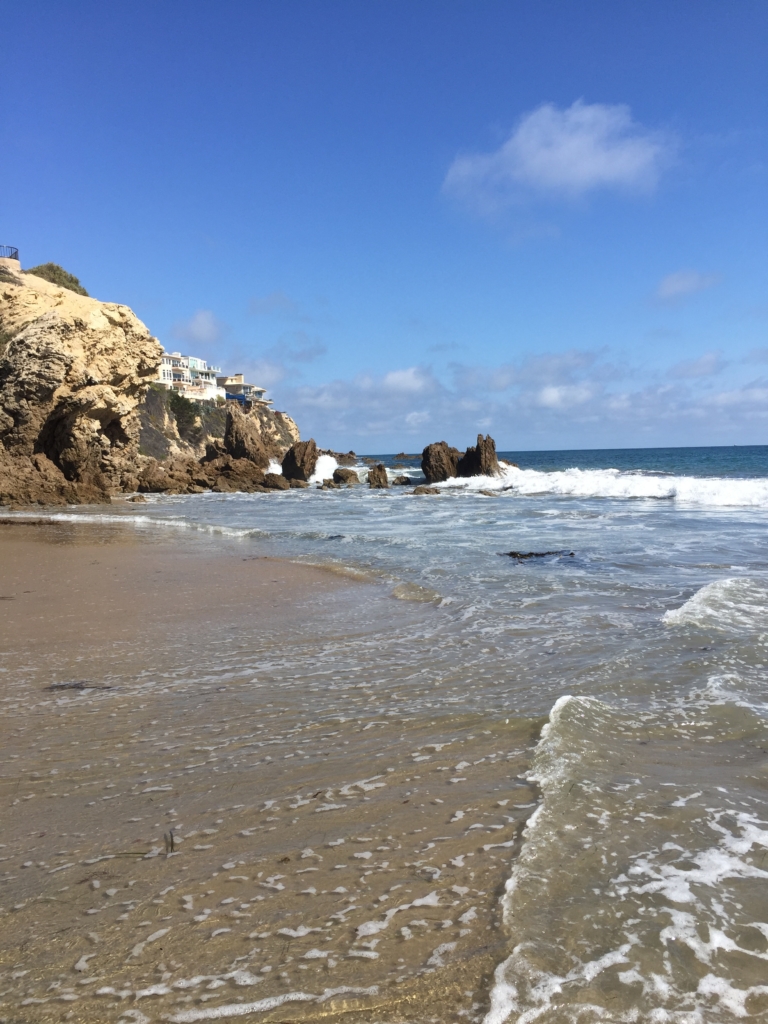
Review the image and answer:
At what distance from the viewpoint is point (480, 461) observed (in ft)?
148

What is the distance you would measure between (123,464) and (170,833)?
26.2 m

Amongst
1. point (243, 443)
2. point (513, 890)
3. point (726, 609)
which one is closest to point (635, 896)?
point (513, 890)

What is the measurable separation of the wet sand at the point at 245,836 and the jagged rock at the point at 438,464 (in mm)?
39932

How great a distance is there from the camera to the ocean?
1.92 meters

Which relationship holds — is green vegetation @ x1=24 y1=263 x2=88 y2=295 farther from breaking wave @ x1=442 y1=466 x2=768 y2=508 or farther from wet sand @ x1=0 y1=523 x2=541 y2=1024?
wet sand @ x1=0 y1=523 x2=541 y2=1024

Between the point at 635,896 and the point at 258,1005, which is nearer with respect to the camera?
the point at 258,1005

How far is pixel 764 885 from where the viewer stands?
239 cm

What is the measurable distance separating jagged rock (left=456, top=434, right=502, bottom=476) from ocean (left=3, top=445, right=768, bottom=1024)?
117ft

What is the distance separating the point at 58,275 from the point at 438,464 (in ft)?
97.1

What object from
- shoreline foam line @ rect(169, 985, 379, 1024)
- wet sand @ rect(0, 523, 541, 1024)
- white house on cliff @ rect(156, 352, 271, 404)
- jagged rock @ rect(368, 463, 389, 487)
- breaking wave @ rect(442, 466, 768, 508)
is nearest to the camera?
shoreline foam line @ rect(169, 985, 379, 1024)

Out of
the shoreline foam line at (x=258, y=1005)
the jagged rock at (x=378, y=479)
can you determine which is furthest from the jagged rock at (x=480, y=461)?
the shoreline foam line at (x=258, y=1005)

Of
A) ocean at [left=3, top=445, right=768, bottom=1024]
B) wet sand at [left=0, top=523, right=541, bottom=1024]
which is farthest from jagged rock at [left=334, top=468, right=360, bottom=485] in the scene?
wet sand at [left=0, top=523, right=541, bottom=1024]

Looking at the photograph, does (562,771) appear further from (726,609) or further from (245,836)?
(726,609)

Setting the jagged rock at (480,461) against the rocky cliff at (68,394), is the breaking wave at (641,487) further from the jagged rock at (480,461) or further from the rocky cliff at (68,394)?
the rocky cliff at (68,394)
